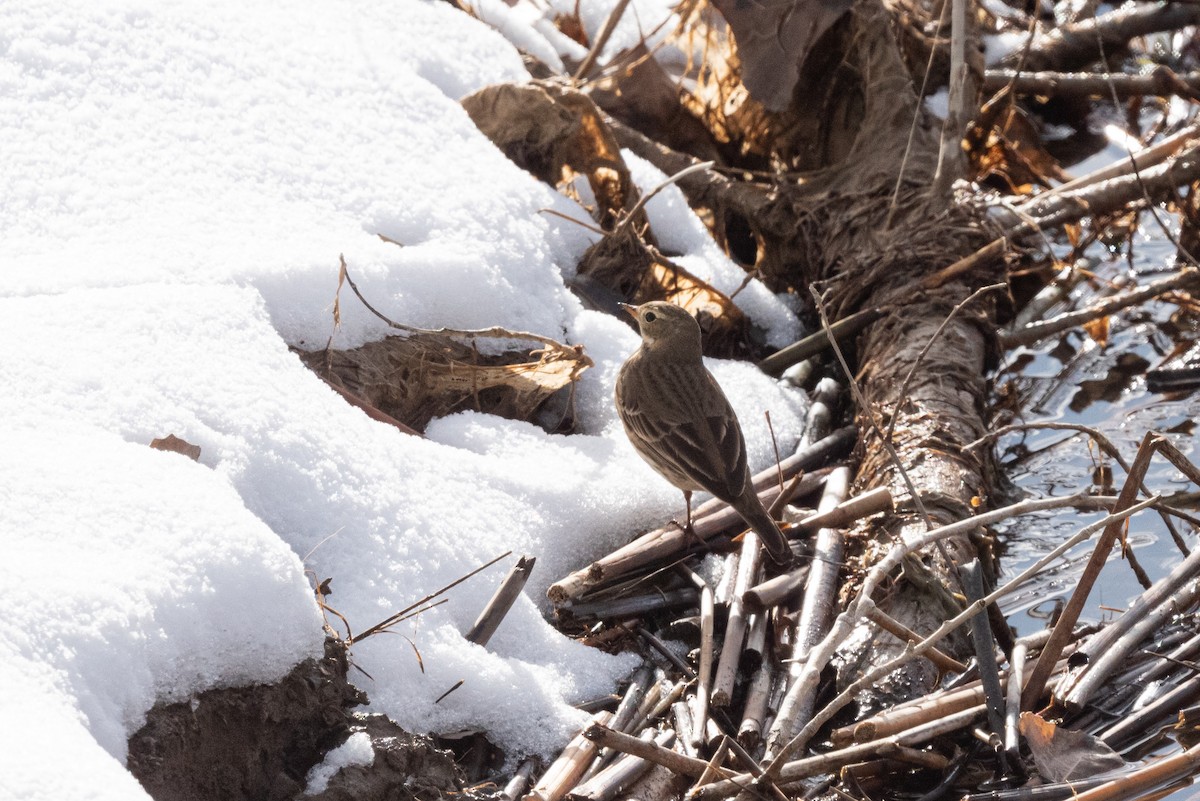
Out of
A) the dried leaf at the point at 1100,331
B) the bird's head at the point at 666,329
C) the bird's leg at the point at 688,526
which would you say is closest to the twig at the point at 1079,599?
the bird's leg at the point at 688,526

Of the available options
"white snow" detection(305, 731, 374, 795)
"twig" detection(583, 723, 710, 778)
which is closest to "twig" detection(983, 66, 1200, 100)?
"twig" detection(583, 723, 710, 778)

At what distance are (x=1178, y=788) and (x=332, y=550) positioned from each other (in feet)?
7.36

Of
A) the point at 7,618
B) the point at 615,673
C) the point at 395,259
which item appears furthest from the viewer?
the point at 395,259

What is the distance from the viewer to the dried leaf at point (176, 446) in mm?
2973

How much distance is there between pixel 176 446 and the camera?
299 cm

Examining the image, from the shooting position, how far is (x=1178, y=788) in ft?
9.80

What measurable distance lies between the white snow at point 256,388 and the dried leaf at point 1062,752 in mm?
1166

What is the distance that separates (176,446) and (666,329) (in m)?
2.08

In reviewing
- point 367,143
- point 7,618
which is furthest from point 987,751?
point 367,143

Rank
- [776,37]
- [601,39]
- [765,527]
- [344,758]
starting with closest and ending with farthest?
1. [344,758]
2. [765,527]
3. [776,37]
4. [601,39]

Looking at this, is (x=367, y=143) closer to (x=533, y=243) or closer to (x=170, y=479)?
(x=533, y=243)

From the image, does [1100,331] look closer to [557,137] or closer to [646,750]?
[557,137]

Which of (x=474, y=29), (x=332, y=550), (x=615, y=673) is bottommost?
(x=615, y=673)

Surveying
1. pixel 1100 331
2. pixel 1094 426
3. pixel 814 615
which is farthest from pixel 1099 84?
pixel 814 615
